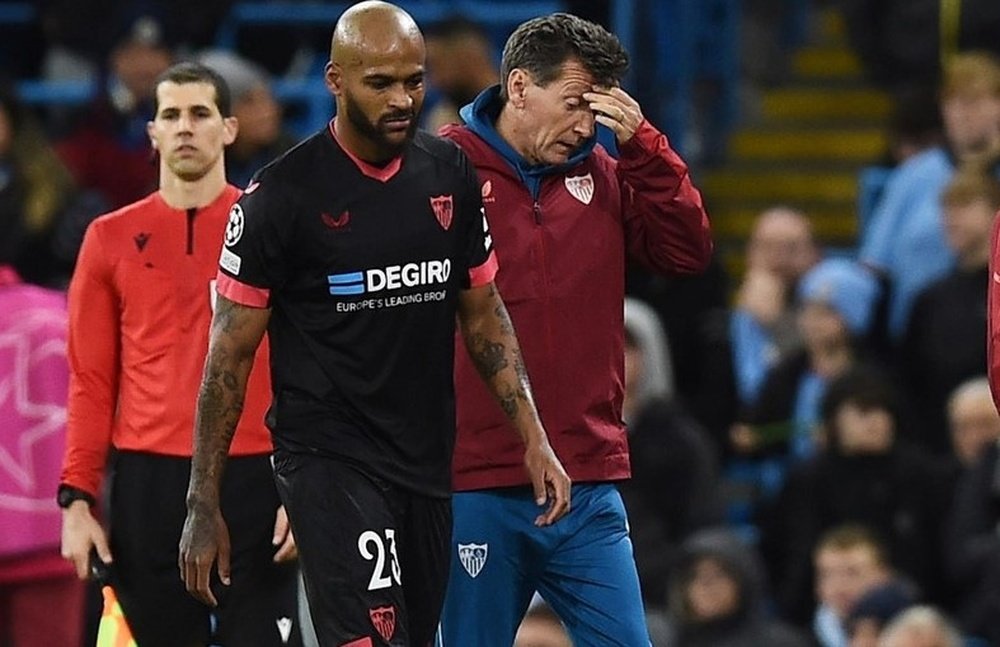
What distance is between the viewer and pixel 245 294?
6754 millimetres

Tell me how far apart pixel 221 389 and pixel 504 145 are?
1099 millimetres

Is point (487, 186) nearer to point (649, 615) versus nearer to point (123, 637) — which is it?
point (123, 637)

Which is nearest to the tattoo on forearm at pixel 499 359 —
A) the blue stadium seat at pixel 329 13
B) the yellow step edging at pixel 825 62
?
the blue stadium seat at pixel 329 13

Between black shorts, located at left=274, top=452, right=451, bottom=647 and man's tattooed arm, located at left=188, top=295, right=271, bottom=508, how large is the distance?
0.51 feet

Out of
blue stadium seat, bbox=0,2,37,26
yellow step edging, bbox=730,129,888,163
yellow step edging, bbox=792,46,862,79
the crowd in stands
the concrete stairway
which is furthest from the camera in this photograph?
yellow step edging, bbox=792,46,862,79

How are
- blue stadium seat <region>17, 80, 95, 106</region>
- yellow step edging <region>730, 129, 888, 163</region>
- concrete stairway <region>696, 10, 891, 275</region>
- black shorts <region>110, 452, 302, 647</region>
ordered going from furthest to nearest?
yellow step edging <region>730, 129, 888, 163</region>, concrete stairway <region>696, 10, 891, 275</region>, blue stadium seat <region>17, 80, 95, 106</region>, black shorts <region>110, 452, 302, 647</region>

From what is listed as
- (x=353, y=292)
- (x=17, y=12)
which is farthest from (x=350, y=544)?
(x=17, y=12)

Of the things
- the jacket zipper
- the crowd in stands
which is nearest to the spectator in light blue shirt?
the crowd in stands

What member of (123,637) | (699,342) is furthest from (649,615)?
(123,637)

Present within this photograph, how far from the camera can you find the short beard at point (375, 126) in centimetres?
675

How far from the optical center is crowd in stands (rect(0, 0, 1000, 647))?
421 inches

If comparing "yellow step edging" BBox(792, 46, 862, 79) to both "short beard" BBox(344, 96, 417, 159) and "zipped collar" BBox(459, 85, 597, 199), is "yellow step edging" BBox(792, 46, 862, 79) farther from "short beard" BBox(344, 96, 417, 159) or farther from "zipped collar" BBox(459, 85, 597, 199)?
"short beard" BBox(344, 96, 417, 159)

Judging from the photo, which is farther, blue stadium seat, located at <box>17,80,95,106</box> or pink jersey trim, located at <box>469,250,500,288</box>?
blue stadium seat, located at <box>17,80,95,106</box>

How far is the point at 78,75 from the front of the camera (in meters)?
14.2
